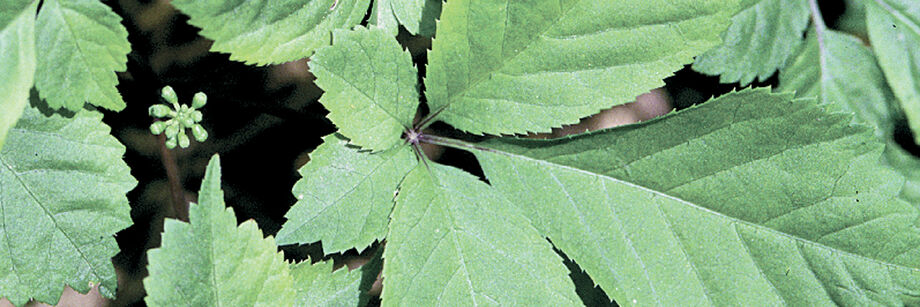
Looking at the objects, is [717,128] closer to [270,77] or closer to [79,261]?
[270,77]

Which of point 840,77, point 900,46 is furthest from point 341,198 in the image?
point 900,46

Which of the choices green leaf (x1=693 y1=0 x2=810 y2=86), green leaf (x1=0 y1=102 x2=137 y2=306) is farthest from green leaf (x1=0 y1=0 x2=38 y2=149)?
green leaf (x1=693 y1=0 x2=810 y2=86)

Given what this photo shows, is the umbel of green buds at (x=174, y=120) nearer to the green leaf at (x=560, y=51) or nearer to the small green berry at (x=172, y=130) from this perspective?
the small green berry at (x=172, y=130)

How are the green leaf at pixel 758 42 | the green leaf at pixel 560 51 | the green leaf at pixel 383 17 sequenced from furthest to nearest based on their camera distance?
the green leaf at pixel 758 42
the green leaf at pixel 383 17
the green leaf at pixel 560 51

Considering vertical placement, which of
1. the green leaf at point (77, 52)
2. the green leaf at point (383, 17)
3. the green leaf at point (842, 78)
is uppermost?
the green leaf at point (842, 78)

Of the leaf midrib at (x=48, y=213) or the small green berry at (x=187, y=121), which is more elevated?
the small green berry at (x=187, y=121)

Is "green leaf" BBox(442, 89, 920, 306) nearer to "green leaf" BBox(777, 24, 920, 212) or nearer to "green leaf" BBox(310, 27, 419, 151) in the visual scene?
"green leaf" BBox(310, 27, 419, 151)

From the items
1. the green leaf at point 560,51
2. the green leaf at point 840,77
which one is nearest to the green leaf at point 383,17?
the green leaf at point 560,51
